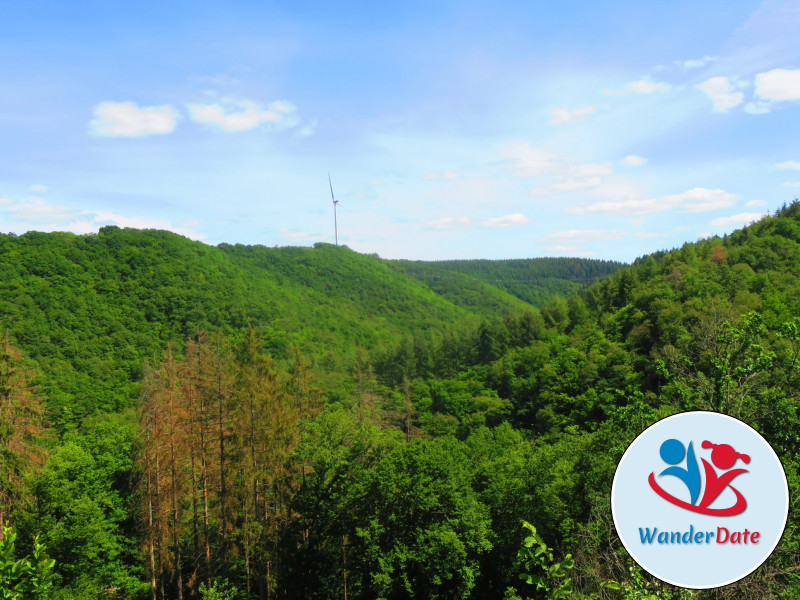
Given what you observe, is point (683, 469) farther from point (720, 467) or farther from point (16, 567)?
point (16, 567)

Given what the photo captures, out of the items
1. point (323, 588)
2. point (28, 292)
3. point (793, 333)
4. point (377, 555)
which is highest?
point (28, 292)

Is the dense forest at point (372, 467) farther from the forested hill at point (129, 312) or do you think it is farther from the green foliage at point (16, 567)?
the forested hill at point (129, 312)

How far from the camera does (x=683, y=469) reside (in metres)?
5.69

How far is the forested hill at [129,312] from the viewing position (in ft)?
257

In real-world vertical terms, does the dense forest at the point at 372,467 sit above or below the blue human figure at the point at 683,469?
below

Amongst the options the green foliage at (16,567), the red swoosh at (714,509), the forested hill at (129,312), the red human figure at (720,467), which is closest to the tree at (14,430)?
the green foliage at (16,567)

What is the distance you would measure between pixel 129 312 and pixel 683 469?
118653 millimetres

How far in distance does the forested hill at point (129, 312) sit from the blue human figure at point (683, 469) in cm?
6317

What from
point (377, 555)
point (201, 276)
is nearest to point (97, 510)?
point (377, 555)

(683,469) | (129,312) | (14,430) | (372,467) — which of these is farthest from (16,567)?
(129,312)

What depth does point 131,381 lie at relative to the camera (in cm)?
8162

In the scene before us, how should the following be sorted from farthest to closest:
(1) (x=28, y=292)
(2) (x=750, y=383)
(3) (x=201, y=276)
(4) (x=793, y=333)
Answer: (3) (x=201, y=276), (1) (x=28, y=292), (2) (x=750, y=383), (4) (x=793, y=333)

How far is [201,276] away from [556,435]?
379ft

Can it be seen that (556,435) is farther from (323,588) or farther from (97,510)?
(97,510)
